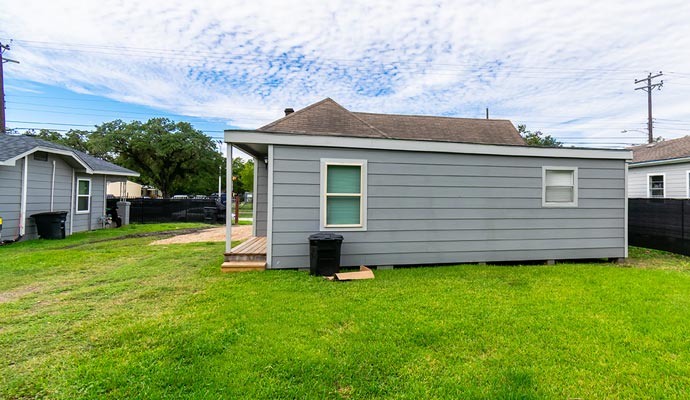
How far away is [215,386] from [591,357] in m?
2.98

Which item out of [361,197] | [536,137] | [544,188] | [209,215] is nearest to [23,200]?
[209,215]

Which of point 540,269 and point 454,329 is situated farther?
point 540,269

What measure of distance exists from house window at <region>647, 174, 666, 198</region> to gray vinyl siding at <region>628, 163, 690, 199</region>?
12 centimetres

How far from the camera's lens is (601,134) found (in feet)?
81.1

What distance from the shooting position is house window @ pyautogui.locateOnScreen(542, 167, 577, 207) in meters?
6.16

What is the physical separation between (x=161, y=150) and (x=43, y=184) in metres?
19.9

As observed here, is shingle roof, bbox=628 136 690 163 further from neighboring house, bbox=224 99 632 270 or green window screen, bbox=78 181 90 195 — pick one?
green window screen, bbox=78 181 90 195

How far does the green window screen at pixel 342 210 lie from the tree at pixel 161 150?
1074 inches

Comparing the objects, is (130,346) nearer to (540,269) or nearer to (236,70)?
(540,269)

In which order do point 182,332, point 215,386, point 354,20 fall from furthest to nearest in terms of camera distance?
point 354,20 < point 182,332 < point 215,386

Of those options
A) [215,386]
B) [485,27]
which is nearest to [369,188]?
[215,386]

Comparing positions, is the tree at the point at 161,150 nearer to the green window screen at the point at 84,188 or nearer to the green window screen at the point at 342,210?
the green window screen at the point at 84,188

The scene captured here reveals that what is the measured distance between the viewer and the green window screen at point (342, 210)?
5453 mm

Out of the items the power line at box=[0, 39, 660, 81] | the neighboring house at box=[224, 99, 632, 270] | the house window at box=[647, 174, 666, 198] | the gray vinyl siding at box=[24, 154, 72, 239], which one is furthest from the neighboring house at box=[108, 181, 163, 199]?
the house window at box=[647, 174, 666, 198]
